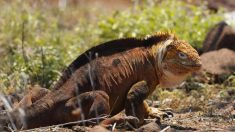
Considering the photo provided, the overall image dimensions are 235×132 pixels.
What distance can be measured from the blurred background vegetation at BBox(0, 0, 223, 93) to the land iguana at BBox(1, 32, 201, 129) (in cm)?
250

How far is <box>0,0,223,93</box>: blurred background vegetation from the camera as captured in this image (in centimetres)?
1109

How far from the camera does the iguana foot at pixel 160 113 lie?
7902 mm

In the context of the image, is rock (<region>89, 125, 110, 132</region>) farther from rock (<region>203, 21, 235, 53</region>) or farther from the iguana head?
rock (<region>203, 21, 235, 53</region>)

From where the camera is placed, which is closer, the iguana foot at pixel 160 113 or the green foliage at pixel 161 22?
the iguana foot at pixel 160 113

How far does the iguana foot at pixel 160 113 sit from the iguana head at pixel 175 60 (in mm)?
353

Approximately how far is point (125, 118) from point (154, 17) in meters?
6.58

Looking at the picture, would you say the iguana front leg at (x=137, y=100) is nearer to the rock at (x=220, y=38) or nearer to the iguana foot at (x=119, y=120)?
the iguana foot at (x=119, y=120)

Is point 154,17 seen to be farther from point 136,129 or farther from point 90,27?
point 136,129

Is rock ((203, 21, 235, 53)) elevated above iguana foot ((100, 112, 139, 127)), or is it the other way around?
rock ((203, 21, 235, 53))

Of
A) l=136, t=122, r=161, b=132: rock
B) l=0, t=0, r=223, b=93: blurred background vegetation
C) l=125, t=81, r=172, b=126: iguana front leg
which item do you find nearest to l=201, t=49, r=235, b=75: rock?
l=0, t=0, r=223, b=93: blurred background vegetation

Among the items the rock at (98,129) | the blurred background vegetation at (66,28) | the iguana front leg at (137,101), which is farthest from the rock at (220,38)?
the rock at (98,129)

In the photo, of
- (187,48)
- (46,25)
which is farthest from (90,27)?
(187,48)

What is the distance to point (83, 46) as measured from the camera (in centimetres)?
1313

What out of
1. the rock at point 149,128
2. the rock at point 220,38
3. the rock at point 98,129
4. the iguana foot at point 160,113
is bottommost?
the iguana foot at point 160,113
